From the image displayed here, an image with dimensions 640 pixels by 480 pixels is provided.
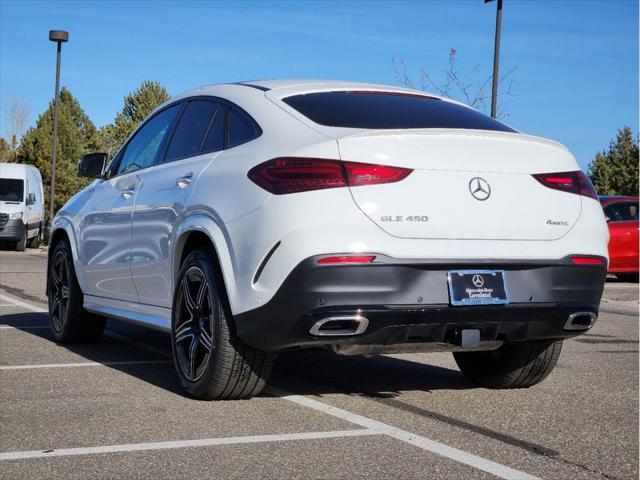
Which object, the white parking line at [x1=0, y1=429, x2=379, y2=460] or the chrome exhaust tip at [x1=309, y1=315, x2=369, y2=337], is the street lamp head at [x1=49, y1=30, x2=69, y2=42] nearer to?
the chrome exhaust tip at [x1=309, y1=315, x2=369, y2=337]

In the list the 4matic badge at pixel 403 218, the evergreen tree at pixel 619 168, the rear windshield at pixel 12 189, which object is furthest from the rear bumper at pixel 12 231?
the evergreen tree at pixel 619 168

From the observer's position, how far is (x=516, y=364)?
563 centimetres

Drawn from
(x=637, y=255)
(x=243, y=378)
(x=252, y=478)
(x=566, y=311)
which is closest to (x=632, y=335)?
(x=566, y=311)

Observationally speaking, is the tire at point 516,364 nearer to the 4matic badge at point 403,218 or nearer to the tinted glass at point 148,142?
the 4matic badge at point 403,218

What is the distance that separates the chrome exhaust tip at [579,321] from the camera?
4.89m

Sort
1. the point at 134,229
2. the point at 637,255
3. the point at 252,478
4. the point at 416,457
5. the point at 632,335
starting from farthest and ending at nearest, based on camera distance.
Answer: the point at 637,255 → the point at 632,335 → the point at 134,229 → the point at 416,457 → the point at 252,478

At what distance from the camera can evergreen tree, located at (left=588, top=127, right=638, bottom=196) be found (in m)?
92.4

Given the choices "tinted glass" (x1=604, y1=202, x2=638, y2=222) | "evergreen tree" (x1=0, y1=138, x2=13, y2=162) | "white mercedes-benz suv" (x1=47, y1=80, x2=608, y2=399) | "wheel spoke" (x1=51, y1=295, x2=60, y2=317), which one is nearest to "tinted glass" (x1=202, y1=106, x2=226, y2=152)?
A: "white mercedes-benz suv" (x1=47, y1=80, x2=608, y2=399)

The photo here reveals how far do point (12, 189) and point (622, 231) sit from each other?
16370 millimetres

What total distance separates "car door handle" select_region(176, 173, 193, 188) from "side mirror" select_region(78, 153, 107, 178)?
5.60ft

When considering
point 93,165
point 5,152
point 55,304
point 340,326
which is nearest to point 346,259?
point 340,326

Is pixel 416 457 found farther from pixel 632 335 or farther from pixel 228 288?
pixel 632 335

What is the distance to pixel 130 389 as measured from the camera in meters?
5.47

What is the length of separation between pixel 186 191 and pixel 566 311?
6.92ft
